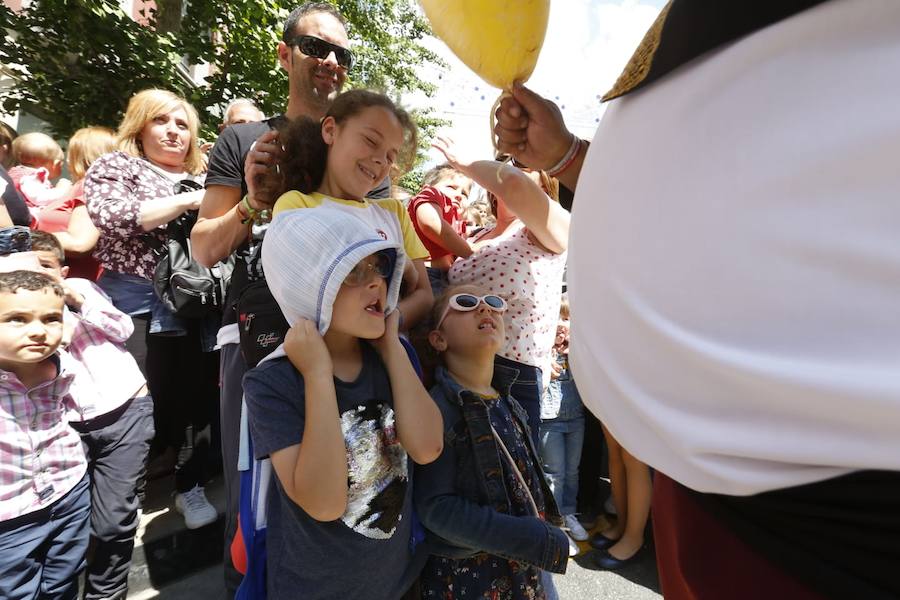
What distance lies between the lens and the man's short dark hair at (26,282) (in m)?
1.66

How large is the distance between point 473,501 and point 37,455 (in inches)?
58.8

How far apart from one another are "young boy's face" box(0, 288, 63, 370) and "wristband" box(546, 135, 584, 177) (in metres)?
1.72

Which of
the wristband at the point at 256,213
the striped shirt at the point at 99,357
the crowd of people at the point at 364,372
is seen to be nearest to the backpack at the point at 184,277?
the crowd of people at the point at 364,372

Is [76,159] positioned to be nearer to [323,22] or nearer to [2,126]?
[2,126]

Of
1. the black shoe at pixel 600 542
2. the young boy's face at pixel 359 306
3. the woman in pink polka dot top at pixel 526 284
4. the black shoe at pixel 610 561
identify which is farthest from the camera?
the black shoe at pixel 600 542

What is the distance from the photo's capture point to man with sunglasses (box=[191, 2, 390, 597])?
5.44 feet

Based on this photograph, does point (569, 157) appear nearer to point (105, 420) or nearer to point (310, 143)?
point (310, 143)

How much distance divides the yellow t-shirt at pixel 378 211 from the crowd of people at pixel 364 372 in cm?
1

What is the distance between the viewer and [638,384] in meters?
0.66

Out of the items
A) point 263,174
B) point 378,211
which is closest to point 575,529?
point 378,211

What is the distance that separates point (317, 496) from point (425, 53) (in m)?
14.5

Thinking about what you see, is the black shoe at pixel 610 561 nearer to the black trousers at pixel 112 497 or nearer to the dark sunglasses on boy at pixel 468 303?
the dark sunglasses on boy at pixel 468 303

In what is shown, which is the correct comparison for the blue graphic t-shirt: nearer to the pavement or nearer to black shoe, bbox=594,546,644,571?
the pavement

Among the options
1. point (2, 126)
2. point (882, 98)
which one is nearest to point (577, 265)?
point (882, 98)
